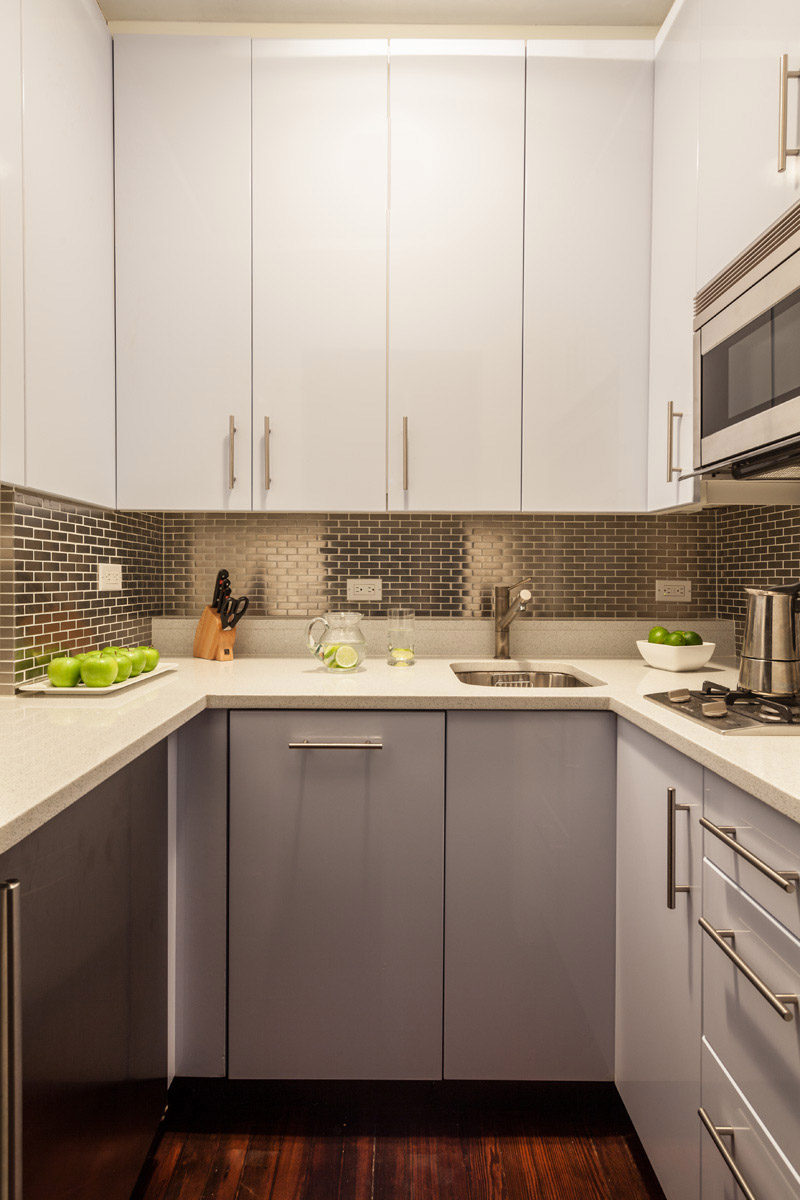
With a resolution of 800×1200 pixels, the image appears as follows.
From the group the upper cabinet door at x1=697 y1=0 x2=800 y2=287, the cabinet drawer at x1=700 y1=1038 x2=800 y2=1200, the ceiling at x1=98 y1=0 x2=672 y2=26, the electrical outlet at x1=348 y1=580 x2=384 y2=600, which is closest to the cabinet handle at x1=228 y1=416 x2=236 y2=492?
the electrical outlet at x1=348 y1=580 x2=384 y2=600

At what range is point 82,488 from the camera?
68.2 inches

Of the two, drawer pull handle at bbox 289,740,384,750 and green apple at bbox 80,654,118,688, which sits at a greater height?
green apple at bbox 80,654,118,688

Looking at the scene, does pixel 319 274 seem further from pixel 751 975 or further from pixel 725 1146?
pixel 725 1146

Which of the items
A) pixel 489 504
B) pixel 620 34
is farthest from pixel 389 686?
pixel 620 34

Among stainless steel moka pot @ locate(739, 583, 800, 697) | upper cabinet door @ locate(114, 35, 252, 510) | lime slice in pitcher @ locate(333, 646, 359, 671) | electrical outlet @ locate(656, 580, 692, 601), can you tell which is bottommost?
lime slice in pitcher @ locate(333, 646, 359, 671)

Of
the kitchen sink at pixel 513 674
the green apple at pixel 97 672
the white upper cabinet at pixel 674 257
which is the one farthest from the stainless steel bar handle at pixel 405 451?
the green apple at pixel 97 672

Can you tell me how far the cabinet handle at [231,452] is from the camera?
1.95m

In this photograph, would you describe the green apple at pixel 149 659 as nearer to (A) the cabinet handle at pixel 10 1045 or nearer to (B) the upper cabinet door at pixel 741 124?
(A) the cabinet handle at pixel 10 1045

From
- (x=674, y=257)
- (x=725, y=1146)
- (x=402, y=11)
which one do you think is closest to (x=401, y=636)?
(x=674, y=257)

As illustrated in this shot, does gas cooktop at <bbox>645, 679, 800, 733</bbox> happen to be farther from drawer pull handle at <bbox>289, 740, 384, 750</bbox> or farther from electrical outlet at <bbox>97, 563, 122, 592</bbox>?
electrical outlet at <bbox>97, 563, 122, 592</bbox>

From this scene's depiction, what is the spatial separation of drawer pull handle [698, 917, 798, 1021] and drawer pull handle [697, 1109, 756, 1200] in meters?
0.24

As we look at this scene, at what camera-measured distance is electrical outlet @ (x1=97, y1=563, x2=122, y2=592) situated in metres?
1.93

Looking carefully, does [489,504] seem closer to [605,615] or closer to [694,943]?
[605,615]

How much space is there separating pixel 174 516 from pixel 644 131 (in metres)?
1.81
